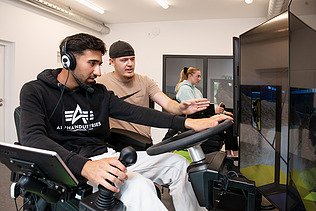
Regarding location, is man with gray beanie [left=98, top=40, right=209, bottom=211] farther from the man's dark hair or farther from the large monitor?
the man's dark hair

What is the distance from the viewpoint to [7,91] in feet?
15.1

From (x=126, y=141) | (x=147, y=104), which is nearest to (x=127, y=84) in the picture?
(x=147, y=104)

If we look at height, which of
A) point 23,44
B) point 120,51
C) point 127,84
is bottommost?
point 127,84

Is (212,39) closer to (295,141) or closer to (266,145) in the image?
(266,145)

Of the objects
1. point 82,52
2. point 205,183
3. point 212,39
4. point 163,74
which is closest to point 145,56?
point 163,74

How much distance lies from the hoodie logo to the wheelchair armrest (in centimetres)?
46

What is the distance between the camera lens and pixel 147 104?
2.61m

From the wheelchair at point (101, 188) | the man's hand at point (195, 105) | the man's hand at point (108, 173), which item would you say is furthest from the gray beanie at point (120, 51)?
the man's hand at point (108, 173)

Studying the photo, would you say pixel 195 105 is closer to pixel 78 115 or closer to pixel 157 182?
pixel 157 182

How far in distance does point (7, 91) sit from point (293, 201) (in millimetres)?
4738

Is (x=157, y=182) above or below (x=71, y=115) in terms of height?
below

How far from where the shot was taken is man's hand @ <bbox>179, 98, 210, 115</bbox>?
1.69m

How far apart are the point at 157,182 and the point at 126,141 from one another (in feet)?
1.73

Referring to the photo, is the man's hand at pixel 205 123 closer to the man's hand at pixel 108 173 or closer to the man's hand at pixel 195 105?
the man's hand at pixel 195 105
